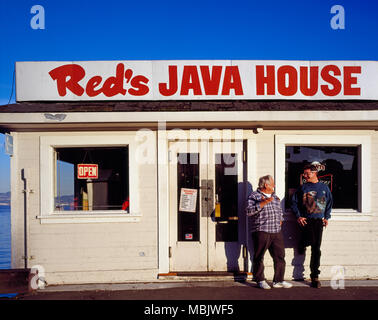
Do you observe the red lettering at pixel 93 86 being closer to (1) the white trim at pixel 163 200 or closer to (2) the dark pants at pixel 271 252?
(1) the white trim at pixel 163 200

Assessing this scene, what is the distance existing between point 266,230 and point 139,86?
3317 mm

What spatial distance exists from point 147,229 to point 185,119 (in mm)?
2015

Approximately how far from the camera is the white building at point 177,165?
17.5 feet

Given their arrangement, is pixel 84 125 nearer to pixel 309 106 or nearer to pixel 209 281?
pixel 209 281

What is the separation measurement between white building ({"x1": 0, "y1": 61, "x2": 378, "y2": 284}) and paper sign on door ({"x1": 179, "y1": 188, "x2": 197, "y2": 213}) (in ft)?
0.06

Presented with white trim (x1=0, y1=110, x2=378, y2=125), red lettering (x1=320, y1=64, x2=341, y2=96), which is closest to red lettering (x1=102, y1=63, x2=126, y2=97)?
white trim (x1=0, y1=110, x2=378, y2=125)

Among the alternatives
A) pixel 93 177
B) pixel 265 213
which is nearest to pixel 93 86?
pixel 93 177

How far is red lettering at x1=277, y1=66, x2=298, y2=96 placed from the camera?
222 inches

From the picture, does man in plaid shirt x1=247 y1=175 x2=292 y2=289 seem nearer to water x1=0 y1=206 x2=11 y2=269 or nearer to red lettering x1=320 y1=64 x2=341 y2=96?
red lettering x1=320 y1=64 x2=341 y2=96

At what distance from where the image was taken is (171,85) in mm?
5641

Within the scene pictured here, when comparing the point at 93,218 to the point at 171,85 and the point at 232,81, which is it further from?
the point at 232,81

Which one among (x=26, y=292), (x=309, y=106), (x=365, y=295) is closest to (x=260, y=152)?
(x=309, y=106)
